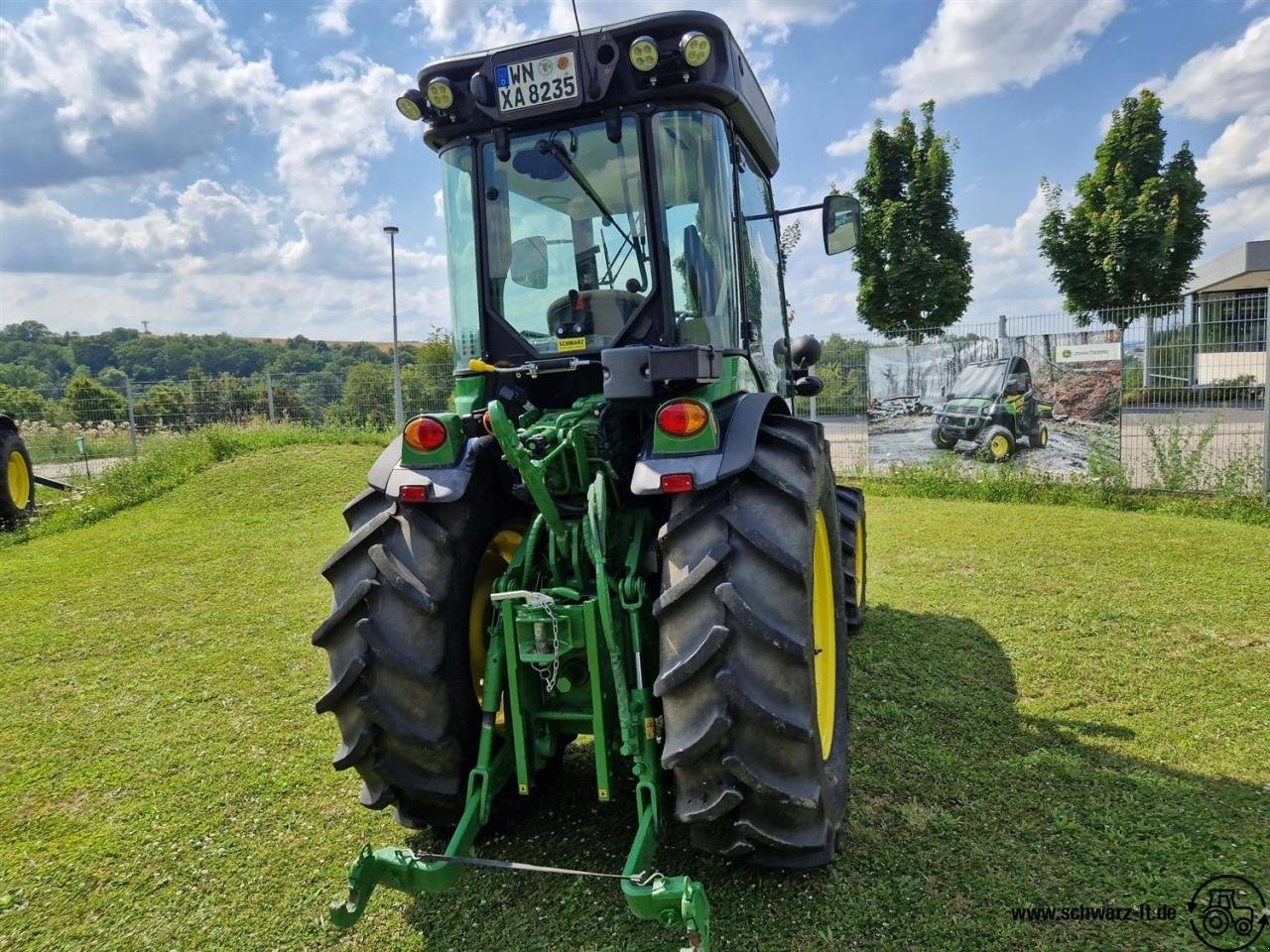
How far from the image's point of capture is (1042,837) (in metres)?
2.76

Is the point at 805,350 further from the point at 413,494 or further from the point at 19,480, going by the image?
the point at 19,480

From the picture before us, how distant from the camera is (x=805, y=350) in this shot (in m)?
4.30

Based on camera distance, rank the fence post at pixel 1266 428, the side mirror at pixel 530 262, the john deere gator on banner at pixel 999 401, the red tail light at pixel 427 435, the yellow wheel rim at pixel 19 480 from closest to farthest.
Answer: the red tail light at pixel 427 435
the side mirror at pixel 530 262
the fence post at pixel 1266 428
the yellow wheel rim at pixel 19 480
the john deere gator on banner at pixel 999 401

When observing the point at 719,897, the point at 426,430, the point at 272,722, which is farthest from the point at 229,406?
the point at 719,897

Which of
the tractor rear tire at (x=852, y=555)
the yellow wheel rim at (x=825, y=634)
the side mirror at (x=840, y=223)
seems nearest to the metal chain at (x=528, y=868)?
the yellow wheel rim at (x=825, y=634)

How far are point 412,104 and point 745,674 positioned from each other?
2.49 m

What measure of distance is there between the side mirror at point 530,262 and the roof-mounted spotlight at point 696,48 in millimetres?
865

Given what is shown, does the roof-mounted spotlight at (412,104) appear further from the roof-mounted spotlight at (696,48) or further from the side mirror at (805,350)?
the side mirror at (805,350)

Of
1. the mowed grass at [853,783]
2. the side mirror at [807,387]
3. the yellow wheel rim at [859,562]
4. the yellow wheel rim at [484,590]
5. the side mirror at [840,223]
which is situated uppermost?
the side mirror at [840,223]

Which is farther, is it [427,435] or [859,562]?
[859,562]

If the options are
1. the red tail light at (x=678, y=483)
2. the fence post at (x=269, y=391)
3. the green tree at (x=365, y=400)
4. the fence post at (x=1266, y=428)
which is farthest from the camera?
the green tree at (x=365, y=400)

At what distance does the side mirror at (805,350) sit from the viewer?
14.1 ft

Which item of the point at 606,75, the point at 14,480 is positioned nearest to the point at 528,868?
the point at 606,75

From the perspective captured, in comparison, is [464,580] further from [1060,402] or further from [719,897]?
[1060,402]
